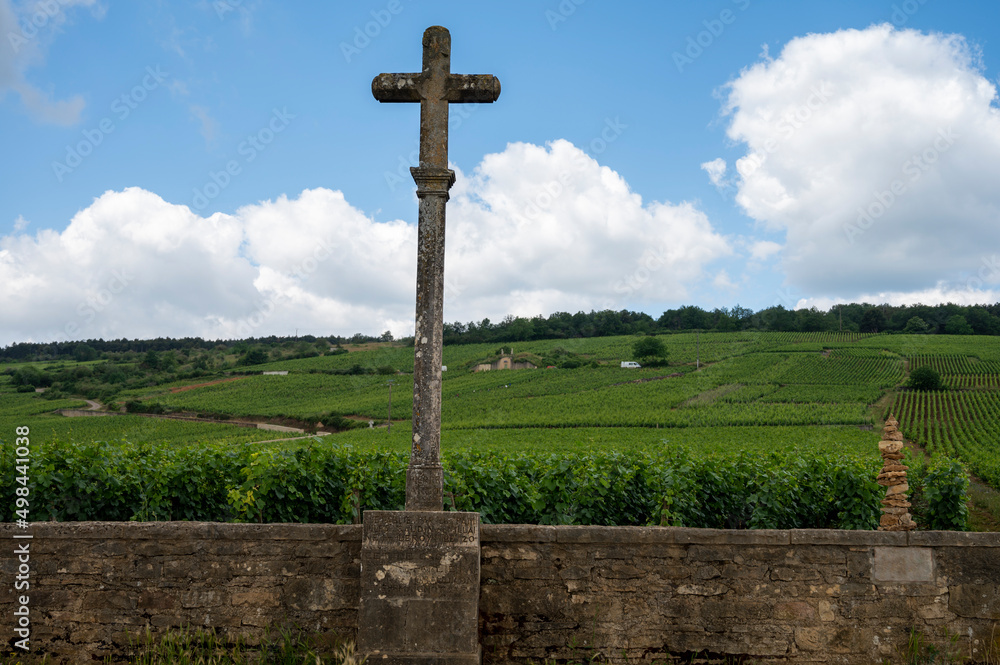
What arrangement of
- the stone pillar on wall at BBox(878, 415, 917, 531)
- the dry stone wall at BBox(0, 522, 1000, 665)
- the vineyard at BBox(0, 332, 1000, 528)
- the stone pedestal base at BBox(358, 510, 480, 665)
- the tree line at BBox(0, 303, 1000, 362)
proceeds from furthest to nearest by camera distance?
1. the tree line at BBox(0, 303, 1000, 362)
2. the vineyard at BBox(0, 332, 1000, 528)
3. the stone pillar on wall at BBox(878, 415, 917, 531)
4. the dry stone wall at BBox(0, 522, 1000, 665)
5. the stone pedestal base at BBox(358, 510, 480, 665)

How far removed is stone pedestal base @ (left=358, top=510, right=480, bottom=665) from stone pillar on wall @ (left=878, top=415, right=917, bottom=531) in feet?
10.5

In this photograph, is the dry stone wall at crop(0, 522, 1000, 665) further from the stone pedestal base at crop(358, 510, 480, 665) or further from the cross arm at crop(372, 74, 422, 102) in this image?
the cross arm at crop(372, 74, 422, 102)

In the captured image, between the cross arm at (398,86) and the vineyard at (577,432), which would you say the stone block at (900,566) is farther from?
the cross arm at (398,86)

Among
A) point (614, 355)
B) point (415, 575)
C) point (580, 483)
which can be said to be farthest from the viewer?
point (614, 355)

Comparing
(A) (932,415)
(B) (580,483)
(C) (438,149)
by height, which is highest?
(C) (438,149)

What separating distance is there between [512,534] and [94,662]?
10.6ft

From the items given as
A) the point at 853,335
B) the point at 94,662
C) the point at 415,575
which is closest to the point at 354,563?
the point at 415,575

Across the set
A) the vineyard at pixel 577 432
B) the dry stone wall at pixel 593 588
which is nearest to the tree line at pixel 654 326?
the vineyard at pixel 577 432

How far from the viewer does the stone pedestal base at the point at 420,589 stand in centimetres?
394

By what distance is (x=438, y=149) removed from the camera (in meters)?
4.42

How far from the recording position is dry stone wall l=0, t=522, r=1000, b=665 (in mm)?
4395

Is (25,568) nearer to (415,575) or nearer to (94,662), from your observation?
(94,662)

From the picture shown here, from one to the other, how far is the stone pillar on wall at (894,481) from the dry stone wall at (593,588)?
152 millimetres

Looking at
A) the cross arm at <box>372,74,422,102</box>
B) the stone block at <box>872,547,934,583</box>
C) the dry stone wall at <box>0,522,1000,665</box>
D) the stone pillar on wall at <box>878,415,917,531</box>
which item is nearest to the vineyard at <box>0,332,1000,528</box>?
the dry stone wall at <box>0,522,1000,665</box>
